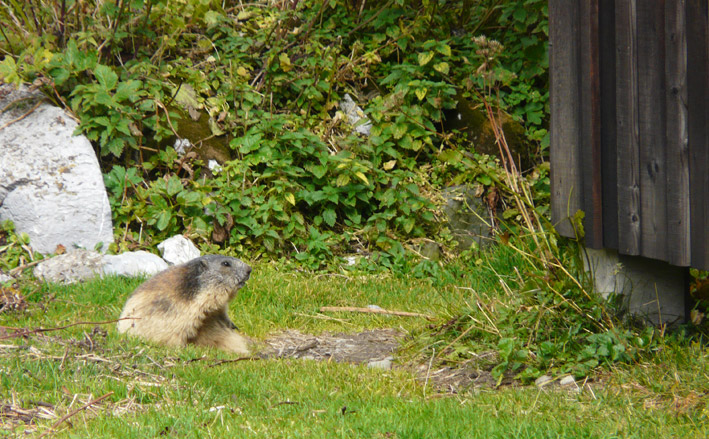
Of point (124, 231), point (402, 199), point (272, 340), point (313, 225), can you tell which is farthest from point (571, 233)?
point (124, 231)

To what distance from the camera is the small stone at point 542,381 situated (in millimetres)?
5204

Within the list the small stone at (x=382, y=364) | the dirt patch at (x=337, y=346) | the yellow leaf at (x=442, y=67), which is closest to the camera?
the small stone at (x=382, y=364)

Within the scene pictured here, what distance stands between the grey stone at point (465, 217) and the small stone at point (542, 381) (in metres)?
4.22

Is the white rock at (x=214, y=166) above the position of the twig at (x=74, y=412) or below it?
below

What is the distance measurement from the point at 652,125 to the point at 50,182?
684 cm

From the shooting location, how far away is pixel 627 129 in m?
5.50

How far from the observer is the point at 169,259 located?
8688mm

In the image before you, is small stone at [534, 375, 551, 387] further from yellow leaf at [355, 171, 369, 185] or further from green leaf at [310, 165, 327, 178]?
green leaf at [310, 165, 327, 178]

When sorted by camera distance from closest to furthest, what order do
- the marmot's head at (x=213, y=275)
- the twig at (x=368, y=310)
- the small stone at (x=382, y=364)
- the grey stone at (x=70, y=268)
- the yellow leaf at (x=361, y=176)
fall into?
the small stone at (x=382, y=364) < the marmot's head at (x=213, y=275) < the twig at (x=368, y=310) < the grey stone at (x=70, y=268) < the yellow leaf at (x=361, y=176)

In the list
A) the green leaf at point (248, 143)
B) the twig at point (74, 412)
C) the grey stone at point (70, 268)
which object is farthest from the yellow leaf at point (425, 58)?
the twig at point (74, 412)

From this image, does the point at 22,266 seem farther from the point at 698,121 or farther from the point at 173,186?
the point at 698,121

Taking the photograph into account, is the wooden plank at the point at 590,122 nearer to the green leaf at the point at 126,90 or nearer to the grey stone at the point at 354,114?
the grey stone at the point at 354,114

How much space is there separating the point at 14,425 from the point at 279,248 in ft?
17.1

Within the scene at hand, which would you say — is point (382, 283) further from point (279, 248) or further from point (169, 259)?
point (169, 259)
